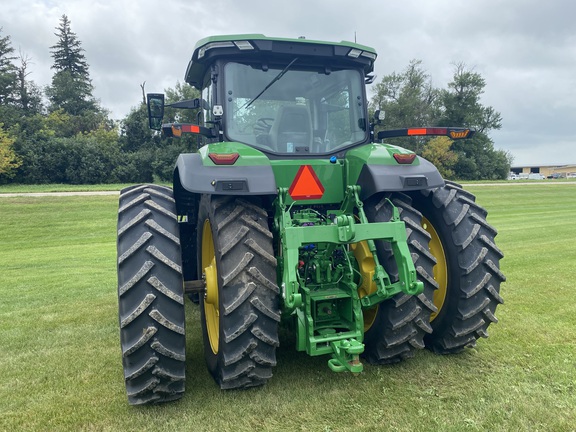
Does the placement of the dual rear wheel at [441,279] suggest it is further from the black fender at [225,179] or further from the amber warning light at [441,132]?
the black fender at [225,179]

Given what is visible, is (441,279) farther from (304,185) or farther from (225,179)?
(225,179)

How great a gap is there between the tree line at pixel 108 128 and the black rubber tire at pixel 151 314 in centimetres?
2903

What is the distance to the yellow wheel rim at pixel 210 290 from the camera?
3.41 m

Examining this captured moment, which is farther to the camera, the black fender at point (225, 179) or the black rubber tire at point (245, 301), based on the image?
the black fender at point (225, 179)

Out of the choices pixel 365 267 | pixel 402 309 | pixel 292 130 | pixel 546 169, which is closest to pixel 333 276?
pixel 365 267

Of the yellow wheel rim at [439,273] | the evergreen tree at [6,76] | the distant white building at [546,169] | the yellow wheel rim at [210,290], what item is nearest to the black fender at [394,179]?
the yellow wheel rim at [439,273]

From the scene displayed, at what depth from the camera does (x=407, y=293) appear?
122 inches

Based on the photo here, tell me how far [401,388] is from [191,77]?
3.72 metres

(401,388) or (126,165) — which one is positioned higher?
(126,165)

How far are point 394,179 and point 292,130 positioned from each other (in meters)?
1.05

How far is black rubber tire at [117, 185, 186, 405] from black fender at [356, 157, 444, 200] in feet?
5.09

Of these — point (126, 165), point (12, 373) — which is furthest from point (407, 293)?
point (126, 165)

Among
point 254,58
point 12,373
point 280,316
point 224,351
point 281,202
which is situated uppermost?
point 254,58

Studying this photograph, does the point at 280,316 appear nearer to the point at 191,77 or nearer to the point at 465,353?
the point at 465,353
